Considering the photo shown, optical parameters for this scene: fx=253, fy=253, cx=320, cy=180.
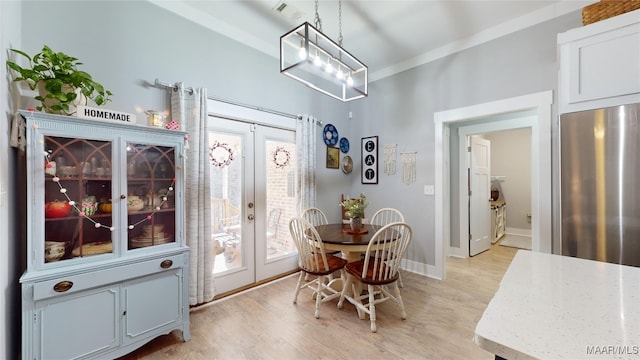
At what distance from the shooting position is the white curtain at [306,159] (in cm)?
348

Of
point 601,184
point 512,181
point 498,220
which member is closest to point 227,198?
point 601,184

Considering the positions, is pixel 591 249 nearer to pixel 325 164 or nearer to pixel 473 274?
pixel 473 274

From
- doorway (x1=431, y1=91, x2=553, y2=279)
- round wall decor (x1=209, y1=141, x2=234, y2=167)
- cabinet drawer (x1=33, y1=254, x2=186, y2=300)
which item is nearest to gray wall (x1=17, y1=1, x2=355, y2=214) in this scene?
round wall decor (x1=209, y1=141, x2=234, y2=167)

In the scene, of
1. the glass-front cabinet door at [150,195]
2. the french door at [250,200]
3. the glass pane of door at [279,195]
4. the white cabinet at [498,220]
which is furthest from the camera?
the white cabinet at [498,220]

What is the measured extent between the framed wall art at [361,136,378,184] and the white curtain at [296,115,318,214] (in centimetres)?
94

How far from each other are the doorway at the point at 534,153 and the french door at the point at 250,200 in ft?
6.33

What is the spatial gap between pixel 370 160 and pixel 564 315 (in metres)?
3.41

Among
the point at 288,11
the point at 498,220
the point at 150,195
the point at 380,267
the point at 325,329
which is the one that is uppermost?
the point at 288,11

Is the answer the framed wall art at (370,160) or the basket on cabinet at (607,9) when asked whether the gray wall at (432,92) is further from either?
the basket on cabinet at (607,9)

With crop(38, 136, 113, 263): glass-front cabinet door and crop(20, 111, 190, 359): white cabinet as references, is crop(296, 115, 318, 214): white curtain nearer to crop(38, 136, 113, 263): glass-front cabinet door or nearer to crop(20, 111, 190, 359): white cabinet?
crop(20, 111, 190, 359): white cabinet

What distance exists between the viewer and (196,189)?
2.47 m

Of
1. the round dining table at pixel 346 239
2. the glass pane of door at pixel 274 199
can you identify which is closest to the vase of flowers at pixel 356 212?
the round dining table at pixel 346 239

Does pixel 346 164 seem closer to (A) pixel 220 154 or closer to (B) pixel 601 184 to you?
(A) pixel 220 154

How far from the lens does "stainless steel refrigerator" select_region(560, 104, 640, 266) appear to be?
1.65 m
